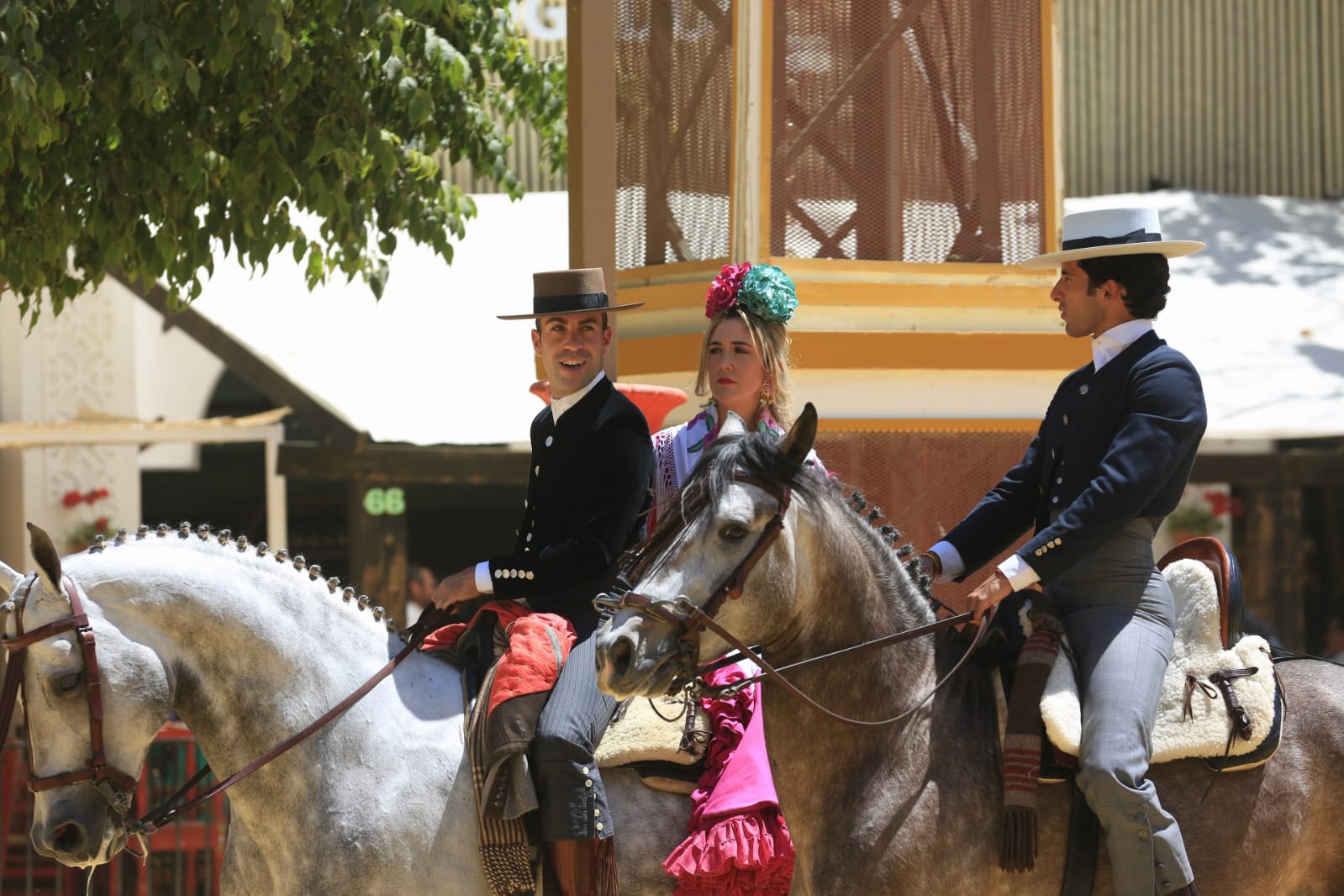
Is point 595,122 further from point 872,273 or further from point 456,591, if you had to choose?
point 456,591

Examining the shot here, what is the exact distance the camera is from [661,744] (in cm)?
419

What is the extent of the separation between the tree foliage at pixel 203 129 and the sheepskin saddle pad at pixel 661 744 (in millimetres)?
3344

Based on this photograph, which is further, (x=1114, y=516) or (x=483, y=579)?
(x=483, y=579)

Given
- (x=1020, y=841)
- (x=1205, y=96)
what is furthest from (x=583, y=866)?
(x=1205, y=96)

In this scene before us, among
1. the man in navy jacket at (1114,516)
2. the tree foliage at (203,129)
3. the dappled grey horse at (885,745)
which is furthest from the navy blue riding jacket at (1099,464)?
the tree foliage at (203,129)

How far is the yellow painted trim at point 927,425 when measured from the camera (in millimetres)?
6934

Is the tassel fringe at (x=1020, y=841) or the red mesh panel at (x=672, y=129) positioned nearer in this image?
the tassel fringe at (x=1020, y=841)

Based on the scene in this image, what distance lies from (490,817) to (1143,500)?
193cm

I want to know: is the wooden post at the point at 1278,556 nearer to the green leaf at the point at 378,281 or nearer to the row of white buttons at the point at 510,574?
the green leaf at the point at 378,281

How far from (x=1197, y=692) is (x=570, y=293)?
2151mm

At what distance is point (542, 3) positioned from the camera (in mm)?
12398

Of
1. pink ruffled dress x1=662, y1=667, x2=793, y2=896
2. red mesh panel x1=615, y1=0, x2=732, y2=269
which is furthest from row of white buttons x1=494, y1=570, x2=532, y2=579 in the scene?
red mesh panel x1=615, y1=0, x2=732, y2=269

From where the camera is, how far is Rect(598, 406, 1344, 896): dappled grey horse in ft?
11.4

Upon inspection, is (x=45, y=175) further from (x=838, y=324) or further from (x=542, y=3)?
(x=542, y=3)
